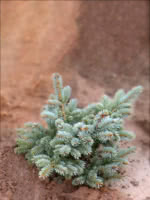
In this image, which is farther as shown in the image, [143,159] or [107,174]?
[143,159]

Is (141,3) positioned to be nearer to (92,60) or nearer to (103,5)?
(103,5)

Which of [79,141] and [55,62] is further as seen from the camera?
[55,62]

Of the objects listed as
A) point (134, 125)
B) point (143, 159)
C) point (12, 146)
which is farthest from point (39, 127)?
point (134, 125)

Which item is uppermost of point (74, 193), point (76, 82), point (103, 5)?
point (103, 5)

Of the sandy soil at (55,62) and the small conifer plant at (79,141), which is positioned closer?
the small conifer plant at (79,141)

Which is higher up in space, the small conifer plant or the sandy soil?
the sandy soil

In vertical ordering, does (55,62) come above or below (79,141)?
above

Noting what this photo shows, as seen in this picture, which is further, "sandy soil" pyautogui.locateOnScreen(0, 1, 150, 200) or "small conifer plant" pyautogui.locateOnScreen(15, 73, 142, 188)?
→ "sandy soil" pyautogui.locateOnScreen(0, 1, 150, 200)

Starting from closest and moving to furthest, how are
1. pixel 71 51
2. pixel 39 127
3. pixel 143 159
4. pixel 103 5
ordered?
pixel 39 127 < pixel 143 159 < pixel 71 51 < pixel 103 5
